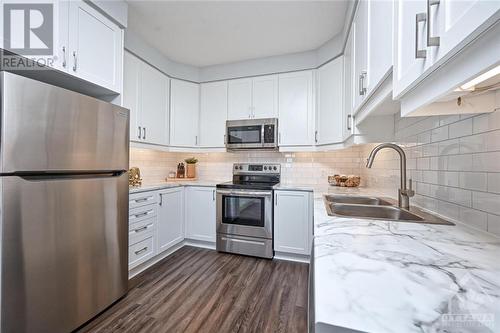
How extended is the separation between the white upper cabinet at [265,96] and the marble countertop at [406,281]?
223 cm

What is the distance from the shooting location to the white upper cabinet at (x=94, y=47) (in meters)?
1.52

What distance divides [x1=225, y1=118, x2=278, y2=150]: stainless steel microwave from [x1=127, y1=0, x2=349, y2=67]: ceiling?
2.82 ft

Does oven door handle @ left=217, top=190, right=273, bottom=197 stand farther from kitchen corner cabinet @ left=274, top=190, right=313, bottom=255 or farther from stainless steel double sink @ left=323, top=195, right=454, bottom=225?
stainless steel double sink @ left=323, top=195, right=454, bottom=225

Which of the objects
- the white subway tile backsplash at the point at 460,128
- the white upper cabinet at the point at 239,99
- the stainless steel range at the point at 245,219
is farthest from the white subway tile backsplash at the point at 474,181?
the white upper cabinet at the point at 239,99

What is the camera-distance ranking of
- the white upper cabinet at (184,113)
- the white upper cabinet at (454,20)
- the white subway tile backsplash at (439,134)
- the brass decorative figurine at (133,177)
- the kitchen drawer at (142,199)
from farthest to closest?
the white upper cabinet at (184,113) → the brass decorative figurine at (133,177) → the kitchen drawer at (142,199) → the white subway tile backsplash at (439,134) → the white upper cabinet at (454,20)

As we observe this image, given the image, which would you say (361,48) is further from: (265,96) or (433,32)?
(265,96)

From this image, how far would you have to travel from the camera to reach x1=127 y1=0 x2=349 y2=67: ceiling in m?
1.95

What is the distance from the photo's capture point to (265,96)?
2.87 m

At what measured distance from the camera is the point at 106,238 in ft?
5.21

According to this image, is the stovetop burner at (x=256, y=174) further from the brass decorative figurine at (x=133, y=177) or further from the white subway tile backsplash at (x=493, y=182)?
the white subway tile backsplash at (x=493, y=182)

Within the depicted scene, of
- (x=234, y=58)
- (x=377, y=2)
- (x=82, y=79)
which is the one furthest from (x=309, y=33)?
(x=82, y=79)

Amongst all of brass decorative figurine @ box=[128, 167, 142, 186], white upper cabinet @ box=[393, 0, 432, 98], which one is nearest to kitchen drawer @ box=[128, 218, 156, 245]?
brass decorative figurine @ box=[128, 167, 142, 186]

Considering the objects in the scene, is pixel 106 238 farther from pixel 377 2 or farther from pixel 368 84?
pixel 377 2

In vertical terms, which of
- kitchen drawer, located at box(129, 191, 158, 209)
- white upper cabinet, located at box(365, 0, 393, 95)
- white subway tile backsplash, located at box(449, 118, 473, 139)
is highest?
white upper cabinet, located at box(365, 0, 393, 95)
